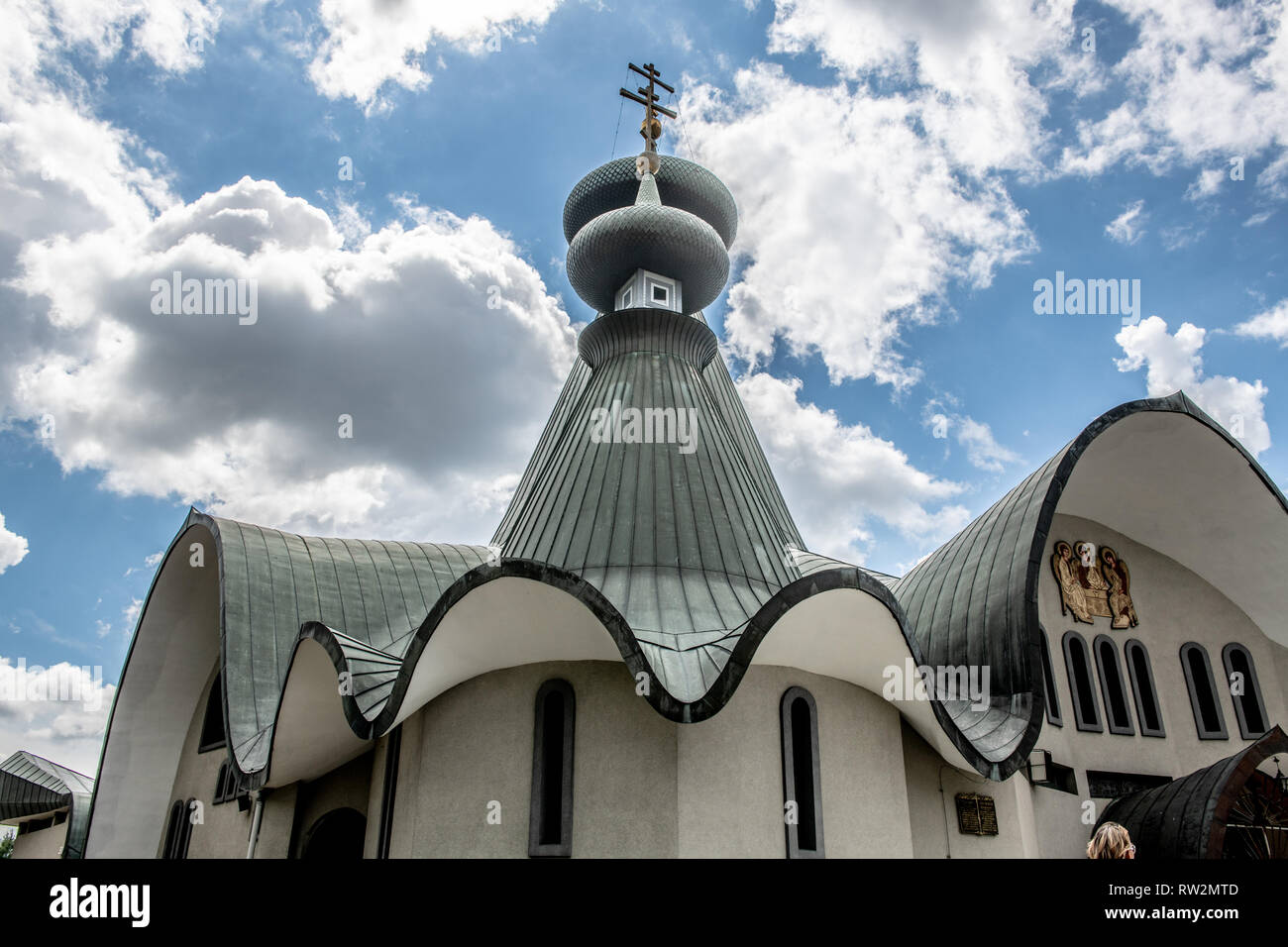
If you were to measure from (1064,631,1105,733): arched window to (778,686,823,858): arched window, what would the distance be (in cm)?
428

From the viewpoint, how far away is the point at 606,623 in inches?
340

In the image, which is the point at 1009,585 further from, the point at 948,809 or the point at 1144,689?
the point at 1144,689

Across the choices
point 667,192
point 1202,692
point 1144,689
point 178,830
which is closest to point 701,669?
point 1144,689

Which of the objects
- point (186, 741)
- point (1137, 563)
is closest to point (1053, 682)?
point (1137, 563)

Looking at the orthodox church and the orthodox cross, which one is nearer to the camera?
the orthodox church

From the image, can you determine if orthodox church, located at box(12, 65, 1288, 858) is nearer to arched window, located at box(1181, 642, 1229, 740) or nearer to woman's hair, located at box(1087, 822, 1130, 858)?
arched window, located at box(1181, 642, 1229, 740)

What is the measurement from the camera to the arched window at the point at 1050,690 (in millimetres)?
11281

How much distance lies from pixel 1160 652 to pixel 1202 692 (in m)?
0.75

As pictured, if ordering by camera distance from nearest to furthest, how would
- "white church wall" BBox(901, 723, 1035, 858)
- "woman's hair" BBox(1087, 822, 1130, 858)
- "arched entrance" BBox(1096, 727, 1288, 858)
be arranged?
1. "woman's hair" BBox(1087, 822, 1130, 858)
2. "arched entrance" BBox(1096, 727, 1288, 858)
3. "white church wall" BBox(901, 723, 1035, 858)

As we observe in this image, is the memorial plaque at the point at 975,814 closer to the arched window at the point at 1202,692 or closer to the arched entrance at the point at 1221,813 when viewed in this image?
the arched entrance at the point at 1221,813

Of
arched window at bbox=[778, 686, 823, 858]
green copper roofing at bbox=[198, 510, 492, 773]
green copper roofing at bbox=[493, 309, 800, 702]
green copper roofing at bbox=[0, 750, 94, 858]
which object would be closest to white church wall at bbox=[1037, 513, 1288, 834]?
arched window at bbox=[778, 686, 823, 858]

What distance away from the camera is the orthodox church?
8828 millimetres

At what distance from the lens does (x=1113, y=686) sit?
1203 cm

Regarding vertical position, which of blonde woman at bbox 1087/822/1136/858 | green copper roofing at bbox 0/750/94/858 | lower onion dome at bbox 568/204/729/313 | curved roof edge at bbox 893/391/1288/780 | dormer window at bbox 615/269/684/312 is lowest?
blonde woman at bbox 1087/822/1136/858
